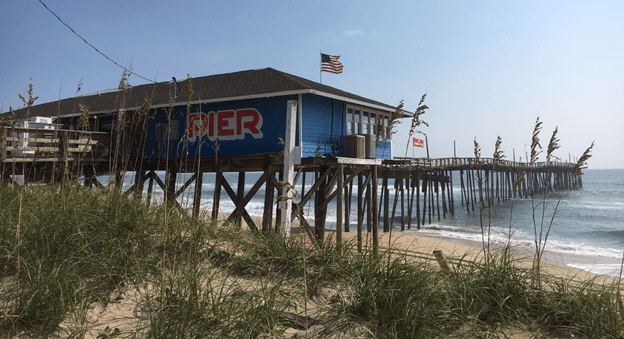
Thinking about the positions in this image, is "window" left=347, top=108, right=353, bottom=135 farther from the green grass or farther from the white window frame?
the green grass

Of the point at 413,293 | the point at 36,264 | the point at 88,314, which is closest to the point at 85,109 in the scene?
the point at 36,264

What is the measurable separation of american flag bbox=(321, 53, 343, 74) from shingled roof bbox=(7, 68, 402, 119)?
1053 mm

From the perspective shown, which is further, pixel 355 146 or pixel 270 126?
pixel 355 146

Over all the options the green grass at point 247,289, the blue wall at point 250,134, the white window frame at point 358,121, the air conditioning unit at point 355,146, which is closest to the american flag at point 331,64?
the white window frame at point 358,121

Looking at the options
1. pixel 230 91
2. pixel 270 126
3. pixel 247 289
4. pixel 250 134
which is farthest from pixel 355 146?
pixel 247 289

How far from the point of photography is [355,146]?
14.4 meters

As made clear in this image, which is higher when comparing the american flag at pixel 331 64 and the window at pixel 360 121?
the american flag at pixel 331 64

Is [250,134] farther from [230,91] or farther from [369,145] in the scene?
[369,145]

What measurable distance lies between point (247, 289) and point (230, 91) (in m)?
11.6

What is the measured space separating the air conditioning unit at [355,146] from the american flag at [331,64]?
4.62 m

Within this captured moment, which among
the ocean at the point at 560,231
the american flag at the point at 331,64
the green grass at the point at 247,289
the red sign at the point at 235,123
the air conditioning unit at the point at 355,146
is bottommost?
the ocean at the point at 560,231

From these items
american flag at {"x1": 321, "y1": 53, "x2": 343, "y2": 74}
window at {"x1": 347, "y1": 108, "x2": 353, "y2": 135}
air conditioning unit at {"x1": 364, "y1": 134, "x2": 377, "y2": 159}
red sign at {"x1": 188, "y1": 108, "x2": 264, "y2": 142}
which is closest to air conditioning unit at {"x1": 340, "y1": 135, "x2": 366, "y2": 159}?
air conditioning unit at {"x1": 364, "y1": 134, "x2": 377, "y2": 159}

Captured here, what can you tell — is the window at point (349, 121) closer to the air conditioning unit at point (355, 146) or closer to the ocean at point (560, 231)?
the air conditioning unit at point (355, 146)

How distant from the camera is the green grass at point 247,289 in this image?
10.2ft
